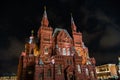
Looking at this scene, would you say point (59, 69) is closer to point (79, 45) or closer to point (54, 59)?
point (54, 59)

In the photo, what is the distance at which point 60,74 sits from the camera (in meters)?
44.8

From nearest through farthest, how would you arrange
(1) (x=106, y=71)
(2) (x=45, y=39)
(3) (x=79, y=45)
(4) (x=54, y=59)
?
(4) (x=54, y=59)
(2) (x=45, y=39)
(3) (x=79, y=45)
(1) (x=106, y=71)

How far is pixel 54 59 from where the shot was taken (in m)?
45.8

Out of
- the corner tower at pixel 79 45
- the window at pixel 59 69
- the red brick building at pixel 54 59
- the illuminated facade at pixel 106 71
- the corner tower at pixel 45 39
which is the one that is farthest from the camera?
the illuminated facade at pixel 106 71

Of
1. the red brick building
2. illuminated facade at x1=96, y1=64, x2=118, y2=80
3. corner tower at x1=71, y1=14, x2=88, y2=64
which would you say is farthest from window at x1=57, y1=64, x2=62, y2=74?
illuminated facade at x1=96, y1=64, x2=118, y2=80

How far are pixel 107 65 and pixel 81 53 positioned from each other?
50879mm

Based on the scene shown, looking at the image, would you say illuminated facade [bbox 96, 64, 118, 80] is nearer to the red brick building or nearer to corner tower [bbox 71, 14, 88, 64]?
the red brick building

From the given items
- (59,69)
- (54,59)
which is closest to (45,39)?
(54,59)

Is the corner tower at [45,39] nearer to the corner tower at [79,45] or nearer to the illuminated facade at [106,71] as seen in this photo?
the corner tower at [79,45]

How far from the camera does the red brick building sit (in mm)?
44094

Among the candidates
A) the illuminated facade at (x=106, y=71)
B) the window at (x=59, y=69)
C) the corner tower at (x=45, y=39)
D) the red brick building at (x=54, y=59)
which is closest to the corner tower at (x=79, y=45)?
the red brick building at (x=54, y=59)

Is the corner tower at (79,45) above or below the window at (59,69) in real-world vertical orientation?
above

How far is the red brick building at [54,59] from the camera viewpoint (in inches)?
1736

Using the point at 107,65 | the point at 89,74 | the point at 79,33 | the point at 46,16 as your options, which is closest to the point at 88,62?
the point at 89,74
